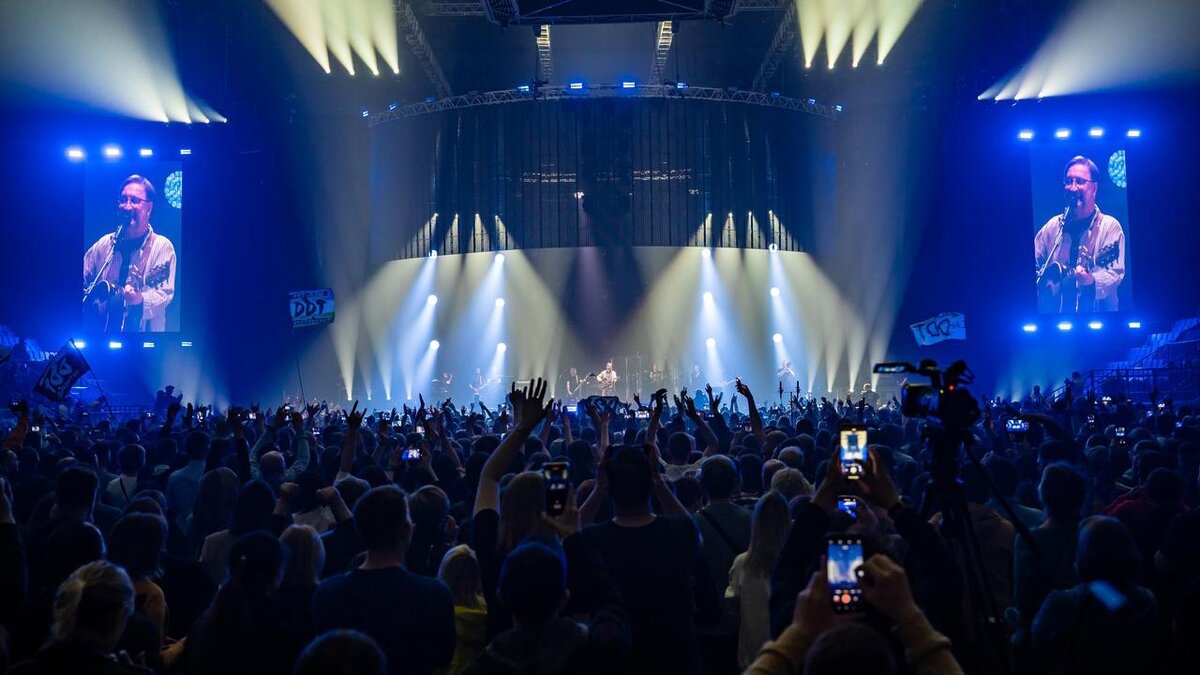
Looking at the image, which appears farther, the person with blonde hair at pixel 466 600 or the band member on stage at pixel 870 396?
the band member on stage at pixel 870 396

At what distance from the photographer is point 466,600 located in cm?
407

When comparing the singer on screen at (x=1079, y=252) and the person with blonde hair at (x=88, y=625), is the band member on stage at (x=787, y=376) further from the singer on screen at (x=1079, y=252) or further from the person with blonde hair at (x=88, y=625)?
the person with blonde hair at (x=88, y=625)

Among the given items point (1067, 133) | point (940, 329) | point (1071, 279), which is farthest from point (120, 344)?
point (1067, 133)

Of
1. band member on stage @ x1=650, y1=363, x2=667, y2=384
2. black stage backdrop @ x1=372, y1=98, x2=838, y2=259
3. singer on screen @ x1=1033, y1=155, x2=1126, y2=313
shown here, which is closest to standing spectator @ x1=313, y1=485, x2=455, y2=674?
singer on screen @ x1=1033, y1=155, x2=1126, y2=313

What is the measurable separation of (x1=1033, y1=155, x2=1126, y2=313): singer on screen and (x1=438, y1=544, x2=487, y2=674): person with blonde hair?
23.3 m

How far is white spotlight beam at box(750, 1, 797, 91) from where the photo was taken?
24.5 metres

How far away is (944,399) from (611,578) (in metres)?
1.20

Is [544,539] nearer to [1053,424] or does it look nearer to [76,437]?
[1053,424]

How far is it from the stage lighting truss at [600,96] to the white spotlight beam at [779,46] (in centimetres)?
49

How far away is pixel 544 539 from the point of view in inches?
141

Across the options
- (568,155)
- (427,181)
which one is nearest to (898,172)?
(568,155)

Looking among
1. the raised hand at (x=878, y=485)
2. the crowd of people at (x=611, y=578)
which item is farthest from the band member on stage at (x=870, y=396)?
the raised hand at (x=878, y=485)

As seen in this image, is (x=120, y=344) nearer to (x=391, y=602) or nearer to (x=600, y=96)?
(x=600, y=96)

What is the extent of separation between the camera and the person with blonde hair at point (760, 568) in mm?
4289
